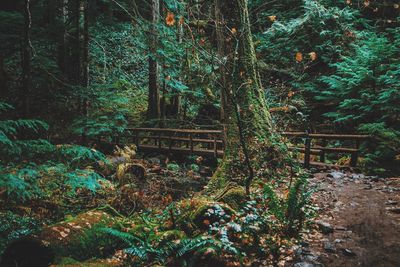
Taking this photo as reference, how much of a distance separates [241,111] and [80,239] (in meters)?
4.42

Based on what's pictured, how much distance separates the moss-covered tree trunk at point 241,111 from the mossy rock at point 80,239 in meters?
2.74

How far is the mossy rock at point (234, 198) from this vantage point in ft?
17.4

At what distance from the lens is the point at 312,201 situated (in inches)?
234

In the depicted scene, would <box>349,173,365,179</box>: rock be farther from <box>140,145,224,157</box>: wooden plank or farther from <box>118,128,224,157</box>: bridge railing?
<box>140,145,224,157</box>: wooden plank

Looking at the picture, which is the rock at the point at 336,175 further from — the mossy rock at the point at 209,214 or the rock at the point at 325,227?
the mossy rock at the point at 209,214

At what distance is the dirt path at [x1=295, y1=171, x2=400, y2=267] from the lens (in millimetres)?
3961

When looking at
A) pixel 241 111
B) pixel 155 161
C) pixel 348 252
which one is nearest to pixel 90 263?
pixel 348 252

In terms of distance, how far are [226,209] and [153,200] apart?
417 cm

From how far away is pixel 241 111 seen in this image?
7.28 m

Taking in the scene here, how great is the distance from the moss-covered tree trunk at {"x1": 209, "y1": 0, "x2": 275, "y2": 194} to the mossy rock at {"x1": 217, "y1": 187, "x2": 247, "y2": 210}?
107 cm

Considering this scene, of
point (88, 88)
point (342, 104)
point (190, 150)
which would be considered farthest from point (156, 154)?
point (342, 104)

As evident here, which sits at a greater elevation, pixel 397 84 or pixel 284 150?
pixel 397 84

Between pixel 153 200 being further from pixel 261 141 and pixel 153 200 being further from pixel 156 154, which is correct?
pixel 156 154

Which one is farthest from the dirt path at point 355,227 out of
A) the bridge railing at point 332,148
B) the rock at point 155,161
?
the rock at point 155,161
